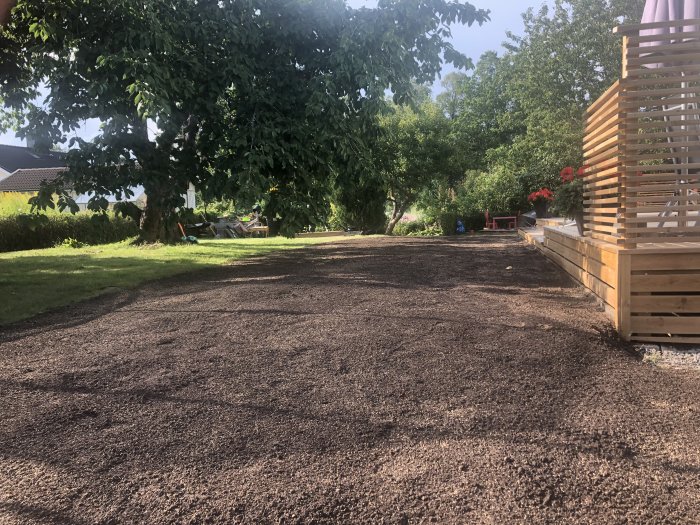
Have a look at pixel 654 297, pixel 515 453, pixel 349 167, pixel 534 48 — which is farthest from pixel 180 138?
pixel 534 48

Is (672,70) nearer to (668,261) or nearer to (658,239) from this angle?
(658,239)

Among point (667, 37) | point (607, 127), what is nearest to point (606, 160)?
point (607, 127)

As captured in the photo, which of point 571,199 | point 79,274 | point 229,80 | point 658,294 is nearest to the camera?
point 658,294

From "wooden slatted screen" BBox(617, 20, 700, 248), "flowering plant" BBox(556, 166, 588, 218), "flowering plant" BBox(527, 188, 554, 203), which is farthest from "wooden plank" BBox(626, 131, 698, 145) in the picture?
"flowering plant" BBox(527, 188, 554, 203)

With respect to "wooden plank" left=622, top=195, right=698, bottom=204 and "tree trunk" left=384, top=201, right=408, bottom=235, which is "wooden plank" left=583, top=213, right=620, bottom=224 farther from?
"tree trunk" left=384, top=201, right=408, bottom=235

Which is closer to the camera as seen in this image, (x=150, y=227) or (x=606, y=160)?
(x=606, y=160)

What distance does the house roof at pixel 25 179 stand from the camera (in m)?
32.0

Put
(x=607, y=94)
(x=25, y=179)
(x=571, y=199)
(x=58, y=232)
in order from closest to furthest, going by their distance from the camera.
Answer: (x=607, y=94) < (x=571, y=199) < (x=58, y=232) < (x=25, y=179)

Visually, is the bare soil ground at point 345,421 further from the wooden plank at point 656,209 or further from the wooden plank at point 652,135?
the wooden plank at point 652,135

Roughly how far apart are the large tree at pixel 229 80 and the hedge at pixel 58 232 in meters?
6.90

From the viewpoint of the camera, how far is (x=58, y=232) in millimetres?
17531

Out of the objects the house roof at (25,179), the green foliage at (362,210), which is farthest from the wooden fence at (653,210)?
the house roof at (25,179)

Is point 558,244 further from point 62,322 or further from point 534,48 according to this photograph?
point 534,48

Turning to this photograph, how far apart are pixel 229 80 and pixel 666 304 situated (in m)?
7.41
